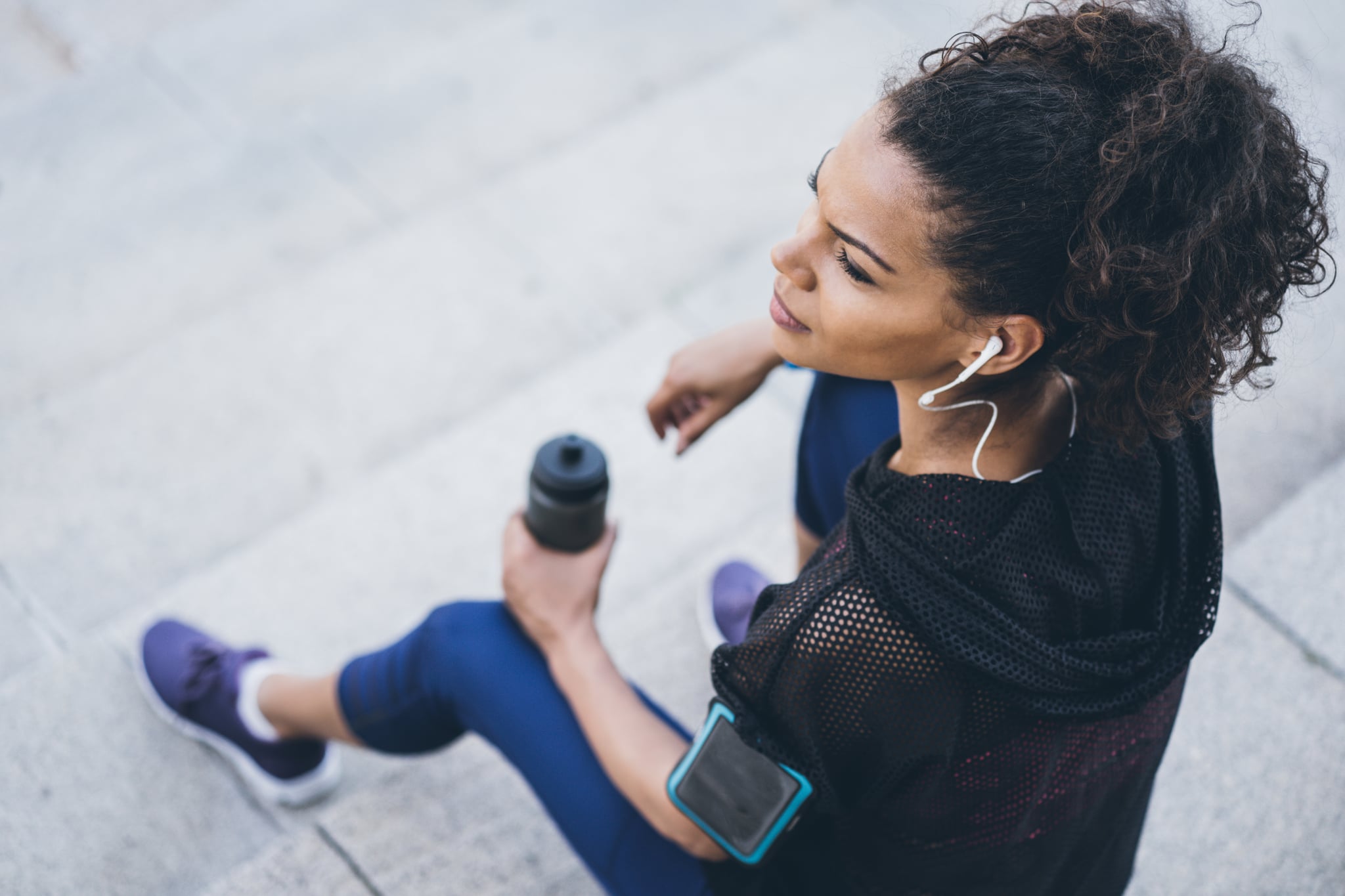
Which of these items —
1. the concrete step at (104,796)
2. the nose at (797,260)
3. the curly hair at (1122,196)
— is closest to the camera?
the curly hair at (1122,196)

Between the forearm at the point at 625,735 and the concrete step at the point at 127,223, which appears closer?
the forearm at the point at 625,735

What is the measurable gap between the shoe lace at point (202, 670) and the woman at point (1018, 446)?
121 centimetres

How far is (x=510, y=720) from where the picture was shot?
185 centimetres

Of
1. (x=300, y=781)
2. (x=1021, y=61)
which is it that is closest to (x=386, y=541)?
(x=300, y=781)

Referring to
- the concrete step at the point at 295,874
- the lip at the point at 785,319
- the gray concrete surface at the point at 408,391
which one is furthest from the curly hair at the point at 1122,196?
the concrete step at the point at 295,874

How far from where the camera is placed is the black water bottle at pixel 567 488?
1.87 m

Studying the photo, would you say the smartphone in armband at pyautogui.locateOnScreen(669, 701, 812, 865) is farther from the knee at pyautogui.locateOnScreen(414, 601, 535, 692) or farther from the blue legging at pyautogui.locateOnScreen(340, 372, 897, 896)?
the knee at pyautogui.locateOnScreen(414, 601, 535, 692)

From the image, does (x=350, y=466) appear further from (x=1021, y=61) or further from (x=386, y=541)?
(x=1021, y=61)

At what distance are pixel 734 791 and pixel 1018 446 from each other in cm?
60

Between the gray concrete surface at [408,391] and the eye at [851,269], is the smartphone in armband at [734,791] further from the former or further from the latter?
the gray concrete surface at [408,391]

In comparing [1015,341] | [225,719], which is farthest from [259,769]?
[1015,341]

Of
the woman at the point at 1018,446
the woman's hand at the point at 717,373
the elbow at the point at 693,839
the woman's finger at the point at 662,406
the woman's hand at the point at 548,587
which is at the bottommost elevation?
the elbow at the point at 693,839

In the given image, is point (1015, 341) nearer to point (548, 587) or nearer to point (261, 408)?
point (548, 587)

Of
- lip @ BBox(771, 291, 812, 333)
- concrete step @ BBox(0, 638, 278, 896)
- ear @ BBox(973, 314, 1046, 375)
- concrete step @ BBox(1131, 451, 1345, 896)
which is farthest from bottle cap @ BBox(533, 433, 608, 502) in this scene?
concrete step @ BBox(1131, 451, 1345, 896)
